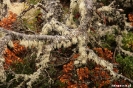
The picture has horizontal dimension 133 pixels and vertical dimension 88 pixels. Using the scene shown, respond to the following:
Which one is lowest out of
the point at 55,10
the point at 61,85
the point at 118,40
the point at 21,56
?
the point at 61,85

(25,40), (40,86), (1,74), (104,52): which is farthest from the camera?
(104,52)

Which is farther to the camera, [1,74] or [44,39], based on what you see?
[44,39]

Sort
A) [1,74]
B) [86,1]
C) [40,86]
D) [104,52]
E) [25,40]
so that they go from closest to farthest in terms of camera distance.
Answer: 1. [1,74]
2. [25,40]
3. [86,1]
4. [40,86]
5. [104,52]

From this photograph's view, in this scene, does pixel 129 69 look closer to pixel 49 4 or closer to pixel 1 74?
pixel 49 4

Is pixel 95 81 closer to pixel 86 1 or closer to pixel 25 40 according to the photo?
pixel 86 1

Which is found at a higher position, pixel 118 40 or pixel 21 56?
pixel 118 40

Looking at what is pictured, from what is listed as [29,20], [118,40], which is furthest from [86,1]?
[29,20]

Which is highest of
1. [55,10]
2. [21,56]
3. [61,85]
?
[55,10]

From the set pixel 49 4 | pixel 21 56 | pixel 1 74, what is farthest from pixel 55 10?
pixel 1 74

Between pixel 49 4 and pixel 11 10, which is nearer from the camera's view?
pixel 49 4
